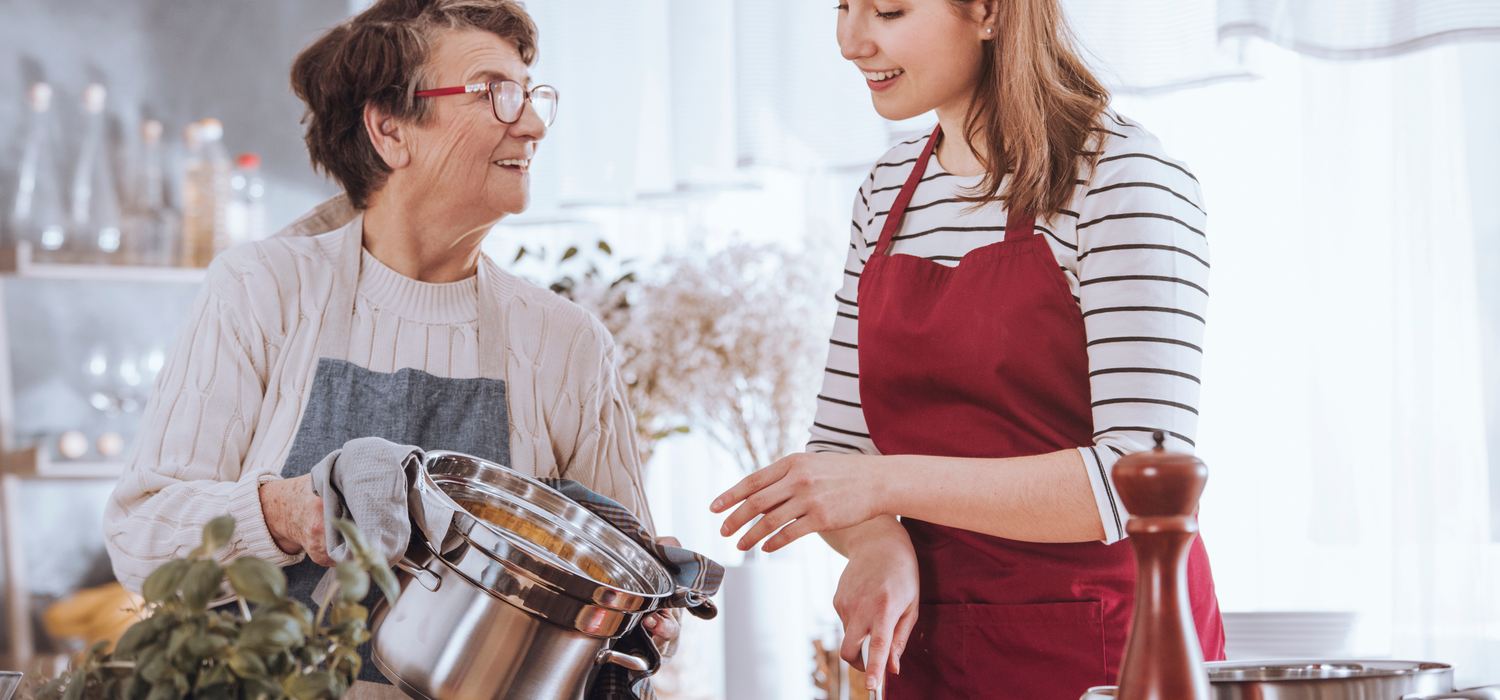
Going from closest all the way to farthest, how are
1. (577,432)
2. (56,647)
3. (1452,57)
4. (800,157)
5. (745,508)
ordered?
(745,508)
(577,432)
(1452,57)
(800,157)
(56,647)

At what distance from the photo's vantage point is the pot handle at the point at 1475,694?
1.45 ft

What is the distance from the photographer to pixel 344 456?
0.82 m

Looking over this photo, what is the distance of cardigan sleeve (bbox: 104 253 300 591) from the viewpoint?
41.1 inches

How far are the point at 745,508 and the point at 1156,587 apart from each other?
398mm

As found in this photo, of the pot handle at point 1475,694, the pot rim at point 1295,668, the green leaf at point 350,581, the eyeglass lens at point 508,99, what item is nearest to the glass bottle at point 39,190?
the eyeglass lens at point 508,99

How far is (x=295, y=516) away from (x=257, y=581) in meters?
0.57

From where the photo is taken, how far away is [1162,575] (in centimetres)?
45

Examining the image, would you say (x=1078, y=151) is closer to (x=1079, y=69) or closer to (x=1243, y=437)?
(x=1079, y=69)

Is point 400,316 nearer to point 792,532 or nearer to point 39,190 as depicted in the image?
point 792,532

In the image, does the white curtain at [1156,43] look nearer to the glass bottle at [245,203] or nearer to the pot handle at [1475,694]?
the pot handle at [1475,694]

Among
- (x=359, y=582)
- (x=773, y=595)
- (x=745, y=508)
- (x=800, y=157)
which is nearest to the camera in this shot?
(x=359, y=582)

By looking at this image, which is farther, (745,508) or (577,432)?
(577,432)

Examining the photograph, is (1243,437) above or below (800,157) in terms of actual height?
below

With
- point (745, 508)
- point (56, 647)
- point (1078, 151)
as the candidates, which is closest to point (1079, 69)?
point (1078, 151)
